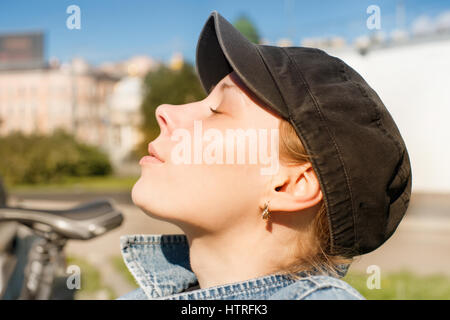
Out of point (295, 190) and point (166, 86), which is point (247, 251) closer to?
point (295, 190)

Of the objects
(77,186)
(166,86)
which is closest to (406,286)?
(77,186)

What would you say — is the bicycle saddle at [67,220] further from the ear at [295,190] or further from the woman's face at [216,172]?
the ear at [295,190]

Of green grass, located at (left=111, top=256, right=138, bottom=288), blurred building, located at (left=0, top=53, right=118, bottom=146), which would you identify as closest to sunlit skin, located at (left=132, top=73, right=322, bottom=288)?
green grass, located at (left=111, top=256, right=138, bottom=288)

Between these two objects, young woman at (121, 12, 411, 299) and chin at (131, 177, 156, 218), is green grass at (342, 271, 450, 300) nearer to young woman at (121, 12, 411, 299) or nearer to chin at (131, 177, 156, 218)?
young woman at (121, 12, 411, 299)

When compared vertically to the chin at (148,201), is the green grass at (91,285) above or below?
below

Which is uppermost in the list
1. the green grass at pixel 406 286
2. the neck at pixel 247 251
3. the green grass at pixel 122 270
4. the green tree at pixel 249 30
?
the green tree at pixel 249 30

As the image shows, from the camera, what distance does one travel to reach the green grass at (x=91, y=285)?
2.87 metres

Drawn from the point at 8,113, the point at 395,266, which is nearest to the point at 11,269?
the point at 395,266

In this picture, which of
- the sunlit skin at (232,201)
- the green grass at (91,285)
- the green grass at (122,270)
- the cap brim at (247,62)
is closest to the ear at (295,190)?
the sunlit skin at (232,201)

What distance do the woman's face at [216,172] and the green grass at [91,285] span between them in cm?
178

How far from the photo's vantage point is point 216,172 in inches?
37.5

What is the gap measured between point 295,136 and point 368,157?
0.14 metres

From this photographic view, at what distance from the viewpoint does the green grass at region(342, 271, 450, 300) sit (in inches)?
102

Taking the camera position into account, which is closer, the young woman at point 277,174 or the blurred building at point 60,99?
the young woman at point 277,174
